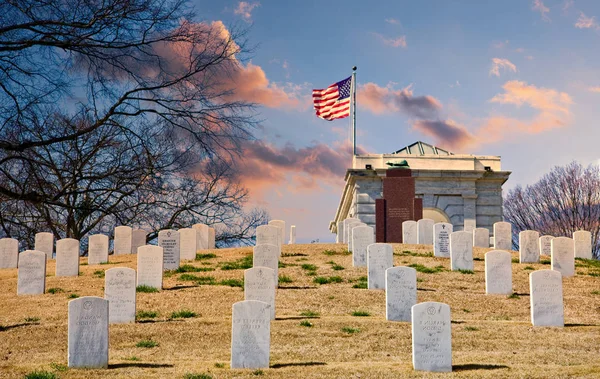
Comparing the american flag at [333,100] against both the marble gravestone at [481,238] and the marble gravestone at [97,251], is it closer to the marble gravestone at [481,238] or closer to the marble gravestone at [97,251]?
the marble gravestone at [481,238]

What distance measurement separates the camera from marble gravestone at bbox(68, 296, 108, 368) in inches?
369

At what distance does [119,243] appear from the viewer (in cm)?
2362

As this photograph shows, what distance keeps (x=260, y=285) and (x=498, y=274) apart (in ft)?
21.4

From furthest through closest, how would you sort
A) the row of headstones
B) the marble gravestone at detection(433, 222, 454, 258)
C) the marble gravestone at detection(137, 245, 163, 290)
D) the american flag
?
1. the american flag
2. the marble gravestone at detection(433, 222, 454, 258)
3. the row of headstones
4. the marble gravestone at detection(137, 245, 163, 290)

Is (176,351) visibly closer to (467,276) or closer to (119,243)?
(467,276)

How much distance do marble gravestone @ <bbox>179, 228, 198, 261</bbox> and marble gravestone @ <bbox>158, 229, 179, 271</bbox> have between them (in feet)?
6.80

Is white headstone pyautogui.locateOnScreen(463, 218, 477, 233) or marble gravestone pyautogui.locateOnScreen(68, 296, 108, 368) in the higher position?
white headstone pyautogui.locateOnScreen(463, 218, 477, 233)

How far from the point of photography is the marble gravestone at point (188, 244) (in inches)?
818

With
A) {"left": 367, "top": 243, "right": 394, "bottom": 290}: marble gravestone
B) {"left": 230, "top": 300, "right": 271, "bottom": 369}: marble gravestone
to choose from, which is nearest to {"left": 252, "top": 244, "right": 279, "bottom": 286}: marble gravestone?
{"left": 367, "top": 243, "right": 394, "bottom": 290}: marble gravestone

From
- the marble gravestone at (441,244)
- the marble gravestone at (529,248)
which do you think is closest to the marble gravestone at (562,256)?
the marble gravestone at (529,248)

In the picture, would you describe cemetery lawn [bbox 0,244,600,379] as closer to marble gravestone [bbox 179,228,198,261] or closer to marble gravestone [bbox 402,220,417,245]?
marble gravestone [bbox 179,228,198,261]

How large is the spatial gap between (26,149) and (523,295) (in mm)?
11780

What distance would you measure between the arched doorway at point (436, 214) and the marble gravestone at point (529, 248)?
46.3 feet

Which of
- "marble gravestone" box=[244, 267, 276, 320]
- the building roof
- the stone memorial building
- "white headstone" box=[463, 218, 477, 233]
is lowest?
"marble gravestone" box=[244, 267, 276, 320]
